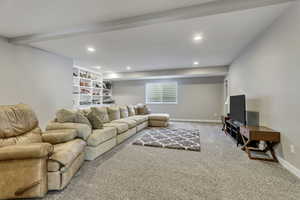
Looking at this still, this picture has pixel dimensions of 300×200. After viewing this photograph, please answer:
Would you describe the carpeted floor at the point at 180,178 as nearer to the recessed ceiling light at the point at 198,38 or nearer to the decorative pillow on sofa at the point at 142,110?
the recessed ceiling light at the point at 198,38

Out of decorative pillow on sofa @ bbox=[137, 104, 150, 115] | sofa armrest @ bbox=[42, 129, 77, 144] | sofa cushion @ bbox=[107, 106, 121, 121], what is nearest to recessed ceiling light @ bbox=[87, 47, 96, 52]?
sofa cushion @ bbox=[107, 106, 121, 121]

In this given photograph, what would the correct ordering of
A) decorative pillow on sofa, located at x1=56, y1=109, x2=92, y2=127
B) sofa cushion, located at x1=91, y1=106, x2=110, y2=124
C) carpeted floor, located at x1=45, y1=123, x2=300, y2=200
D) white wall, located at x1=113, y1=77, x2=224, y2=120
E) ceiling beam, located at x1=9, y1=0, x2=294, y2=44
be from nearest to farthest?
carpeted floor, located at x1=45, y1=123, x2=300, y2=200 → ceiling beam, located at x1=9, y1=0, x2=294, y2=44 → decorative pillow on sofa, located at x1=56, y1=109, x2=92, y2=127 → sofa cushion, located at x1=91, y1=106, x2=110, y2=124 → white wall, located at x1=113, y1=77, x2=224, y2=120

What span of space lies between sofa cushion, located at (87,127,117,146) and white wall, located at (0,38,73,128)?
8.11 ft

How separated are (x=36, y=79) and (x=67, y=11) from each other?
8.69 feet

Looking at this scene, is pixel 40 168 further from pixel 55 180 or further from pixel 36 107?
pixel 36 107

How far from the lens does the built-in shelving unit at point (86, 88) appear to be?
5.83 m

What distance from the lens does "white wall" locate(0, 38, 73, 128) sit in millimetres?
3335

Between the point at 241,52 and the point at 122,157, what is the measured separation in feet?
14.4

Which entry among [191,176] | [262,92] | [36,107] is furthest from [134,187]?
[36,107]

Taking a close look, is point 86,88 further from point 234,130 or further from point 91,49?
point 234,130

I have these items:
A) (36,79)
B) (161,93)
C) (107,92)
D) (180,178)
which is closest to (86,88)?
(107,92)

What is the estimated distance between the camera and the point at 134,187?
1.76m

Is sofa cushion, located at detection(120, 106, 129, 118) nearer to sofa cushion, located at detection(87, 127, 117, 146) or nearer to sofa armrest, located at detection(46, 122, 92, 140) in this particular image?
sofa cushion, located at detection(87, 127, 117, 146)

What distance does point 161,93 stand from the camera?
778 centimetres
